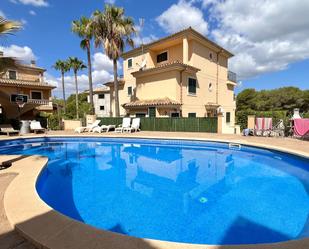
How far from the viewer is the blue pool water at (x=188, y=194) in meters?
4.12

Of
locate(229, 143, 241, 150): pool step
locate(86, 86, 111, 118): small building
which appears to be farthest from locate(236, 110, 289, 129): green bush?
locate(86, 86, 111, 118): small building

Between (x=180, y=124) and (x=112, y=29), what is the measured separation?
496 inches

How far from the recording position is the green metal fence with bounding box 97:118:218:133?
1794cm

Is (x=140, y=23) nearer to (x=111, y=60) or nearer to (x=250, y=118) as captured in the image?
(x=111, y=60)

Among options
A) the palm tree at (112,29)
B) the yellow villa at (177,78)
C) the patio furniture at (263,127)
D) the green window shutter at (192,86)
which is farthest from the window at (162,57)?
the patio furniture at (263,127)

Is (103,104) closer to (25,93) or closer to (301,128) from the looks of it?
(25,93)

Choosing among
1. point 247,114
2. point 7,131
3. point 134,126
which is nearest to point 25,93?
point 7,131

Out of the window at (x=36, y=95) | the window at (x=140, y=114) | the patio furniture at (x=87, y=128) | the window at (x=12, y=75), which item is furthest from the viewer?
the window at (x=12, y=75)

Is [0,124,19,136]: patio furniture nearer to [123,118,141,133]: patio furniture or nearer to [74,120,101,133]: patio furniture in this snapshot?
[74,120,101,133]: patio furniture

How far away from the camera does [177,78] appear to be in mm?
19625

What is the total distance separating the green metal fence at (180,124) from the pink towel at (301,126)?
235 inches

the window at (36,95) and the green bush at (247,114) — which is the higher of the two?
the window at (36,95)

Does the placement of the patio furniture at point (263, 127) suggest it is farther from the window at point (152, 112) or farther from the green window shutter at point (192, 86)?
the window at point (152, 112)

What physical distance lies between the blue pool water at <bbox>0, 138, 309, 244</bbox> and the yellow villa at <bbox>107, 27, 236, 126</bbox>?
9879 mm
